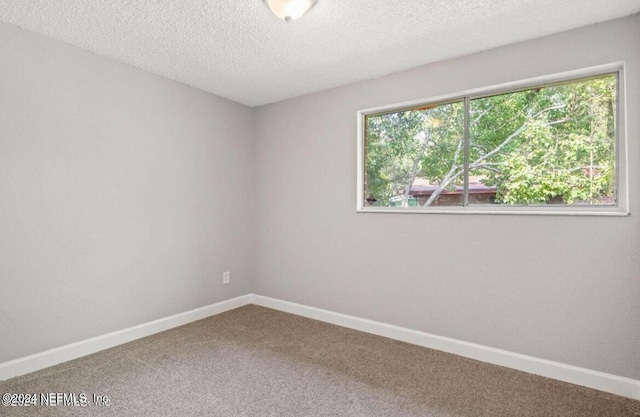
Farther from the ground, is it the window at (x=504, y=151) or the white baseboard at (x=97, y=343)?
the window at (x=504, y=151)

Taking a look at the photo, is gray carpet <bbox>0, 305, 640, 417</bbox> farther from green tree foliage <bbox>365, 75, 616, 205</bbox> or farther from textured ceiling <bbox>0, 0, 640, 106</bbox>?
textured ceiling <bbox>0, 0, 640, 106</bbox>

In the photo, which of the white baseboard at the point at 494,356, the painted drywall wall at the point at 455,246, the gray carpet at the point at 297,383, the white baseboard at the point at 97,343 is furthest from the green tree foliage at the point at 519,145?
the white baseboard at the point at 97,343

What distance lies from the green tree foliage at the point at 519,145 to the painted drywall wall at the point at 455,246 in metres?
0.16

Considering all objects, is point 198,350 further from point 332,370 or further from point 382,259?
point 382,259

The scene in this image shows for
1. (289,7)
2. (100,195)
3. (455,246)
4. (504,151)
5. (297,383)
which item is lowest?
(297,383)

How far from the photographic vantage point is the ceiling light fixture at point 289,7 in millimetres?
1754

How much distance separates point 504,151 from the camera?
7.89 ft

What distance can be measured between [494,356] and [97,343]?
2.90 metres

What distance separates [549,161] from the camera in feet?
7.41

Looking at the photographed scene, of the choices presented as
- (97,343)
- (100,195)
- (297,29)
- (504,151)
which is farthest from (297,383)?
(297,29)

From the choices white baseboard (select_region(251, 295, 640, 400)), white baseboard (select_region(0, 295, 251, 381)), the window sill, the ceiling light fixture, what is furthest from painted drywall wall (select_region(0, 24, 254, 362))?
the window sill

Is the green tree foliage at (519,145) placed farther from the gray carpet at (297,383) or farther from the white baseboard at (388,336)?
the gray carpet at (297,383)

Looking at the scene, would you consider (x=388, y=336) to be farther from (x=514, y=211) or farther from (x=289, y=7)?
(x=289, y=7)

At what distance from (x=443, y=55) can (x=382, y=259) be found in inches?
66.6
